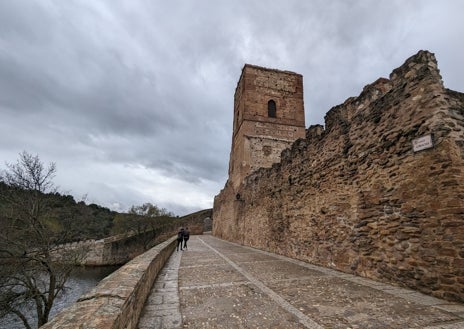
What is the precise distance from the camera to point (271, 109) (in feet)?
72.8

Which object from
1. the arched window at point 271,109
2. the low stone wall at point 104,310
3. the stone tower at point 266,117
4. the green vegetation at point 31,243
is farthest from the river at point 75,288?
the arched window at point 271,109

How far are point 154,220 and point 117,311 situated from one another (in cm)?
3270

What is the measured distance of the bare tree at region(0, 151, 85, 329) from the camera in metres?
8.42

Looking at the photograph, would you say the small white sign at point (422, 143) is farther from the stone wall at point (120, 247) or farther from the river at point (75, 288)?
the stone wall at point (120, 247)

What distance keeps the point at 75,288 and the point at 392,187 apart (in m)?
20.8

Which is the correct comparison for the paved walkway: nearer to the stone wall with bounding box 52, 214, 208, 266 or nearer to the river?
the river

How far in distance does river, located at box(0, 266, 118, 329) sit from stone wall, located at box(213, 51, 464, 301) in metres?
5.81

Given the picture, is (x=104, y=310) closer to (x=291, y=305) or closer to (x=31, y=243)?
(x=291, y=305)

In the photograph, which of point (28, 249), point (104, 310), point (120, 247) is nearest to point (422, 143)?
point (104, 310)

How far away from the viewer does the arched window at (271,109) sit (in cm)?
2198

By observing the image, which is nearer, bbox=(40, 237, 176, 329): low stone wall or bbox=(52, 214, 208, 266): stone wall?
bbox=(40, 237, 176, 329): low stone wall

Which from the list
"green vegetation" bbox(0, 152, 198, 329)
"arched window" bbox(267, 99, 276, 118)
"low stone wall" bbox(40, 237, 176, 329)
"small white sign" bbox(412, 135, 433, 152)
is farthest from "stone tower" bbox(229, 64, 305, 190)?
"low stone wall" bbox(40, 237, 176, 329)

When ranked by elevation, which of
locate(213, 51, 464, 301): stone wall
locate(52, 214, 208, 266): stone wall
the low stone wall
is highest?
locate(213, 51, 464, 301): stone wall

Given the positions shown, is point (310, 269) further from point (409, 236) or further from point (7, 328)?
point (7, 328)
